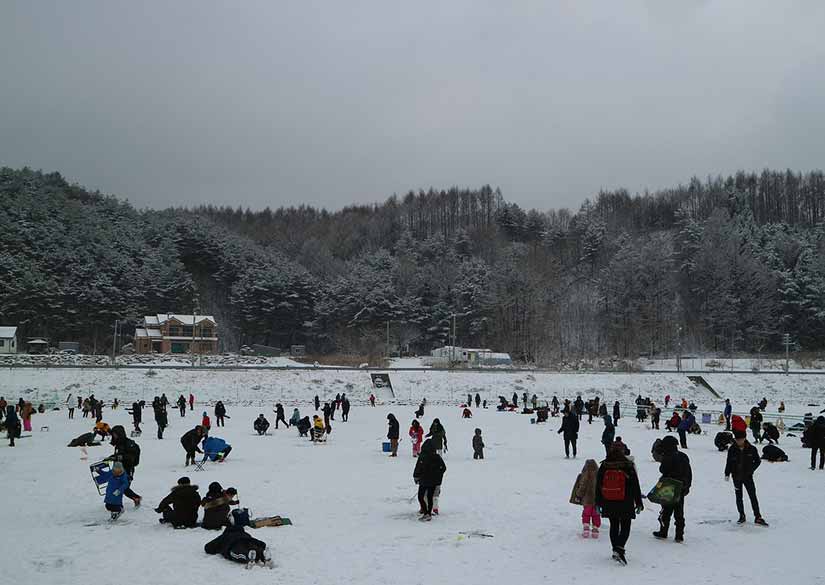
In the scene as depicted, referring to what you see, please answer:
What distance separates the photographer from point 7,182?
103 m

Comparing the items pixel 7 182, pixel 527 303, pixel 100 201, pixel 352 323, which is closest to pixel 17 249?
pixel 7 182

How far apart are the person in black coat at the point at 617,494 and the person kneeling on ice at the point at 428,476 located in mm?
3188

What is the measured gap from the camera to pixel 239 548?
833 centimetres

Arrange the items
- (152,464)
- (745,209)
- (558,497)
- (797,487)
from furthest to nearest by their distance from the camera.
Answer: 1. (745,209)
2. (152,464)
3. (797,487)
4. (558,497)

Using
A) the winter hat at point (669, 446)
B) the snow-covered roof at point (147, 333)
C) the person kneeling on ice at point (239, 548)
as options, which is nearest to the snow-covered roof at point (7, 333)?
the snow-covered roof at point (147, 333)

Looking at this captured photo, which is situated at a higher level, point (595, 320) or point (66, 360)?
point (595, 320)

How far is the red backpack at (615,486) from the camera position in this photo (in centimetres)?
822

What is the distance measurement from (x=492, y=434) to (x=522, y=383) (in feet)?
91.7

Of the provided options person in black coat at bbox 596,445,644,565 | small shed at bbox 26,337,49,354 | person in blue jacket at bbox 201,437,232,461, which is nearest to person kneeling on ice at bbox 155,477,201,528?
person in black coat at bbox 596,445,644,565

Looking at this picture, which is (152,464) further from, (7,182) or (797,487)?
(7,182)

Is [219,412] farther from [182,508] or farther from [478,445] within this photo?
[182,508]

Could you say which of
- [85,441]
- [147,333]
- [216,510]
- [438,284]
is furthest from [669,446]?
[438,284]

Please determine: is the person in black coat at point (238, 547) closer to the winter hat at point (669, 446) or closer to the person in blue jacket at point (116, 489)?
the person in blue jacket at point (116, 489)

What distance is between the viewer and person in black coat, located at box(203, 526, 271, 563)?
27.0 feet
